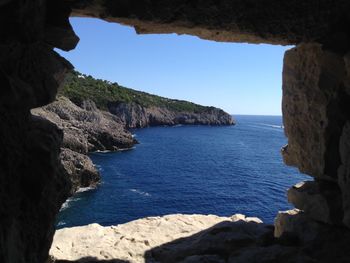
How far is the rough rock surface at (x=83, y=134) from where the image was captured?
2376 inches

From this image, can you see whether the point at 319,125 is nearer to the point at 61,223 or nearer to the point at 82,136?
the point at 61,223

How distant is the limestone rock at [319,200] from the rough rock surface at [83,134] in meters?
47.4

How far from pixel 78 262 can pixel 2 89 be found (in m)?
7.08

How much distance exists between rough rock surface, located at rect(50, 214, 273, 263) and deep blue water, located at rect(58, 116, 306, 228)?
96.3ft

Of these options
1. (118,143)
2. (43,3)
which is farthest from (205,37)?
(118,143)

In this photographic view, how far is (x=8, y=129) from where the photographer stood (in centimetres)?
786

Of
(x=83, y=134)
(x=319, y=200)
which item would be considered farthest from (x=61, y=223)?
(x=83, y=134)

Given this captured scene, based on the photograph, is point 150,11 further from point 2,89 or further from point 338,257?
point 338,257

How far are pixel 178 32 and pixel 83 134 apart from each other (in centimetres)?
7854

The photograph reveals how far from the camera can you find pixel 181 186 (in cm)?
6275

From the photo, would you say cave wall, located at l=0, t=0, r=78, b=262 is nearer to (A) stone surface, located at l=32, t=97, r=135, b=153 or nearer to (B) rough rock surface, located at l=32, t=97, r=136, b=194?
(B) rough rock surface, located at l=32, t=97, r=136, b=194

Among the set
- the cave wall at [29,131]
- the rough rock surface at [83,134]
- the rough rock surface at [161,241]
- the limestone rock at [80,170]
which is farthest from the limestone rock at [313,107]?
the limestone rock at [80,170]

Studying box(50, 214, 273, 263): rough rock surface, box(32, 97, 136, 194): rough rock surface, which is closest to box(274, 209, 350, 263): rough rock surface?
box(50, 214, 273, 263): rough rock surface

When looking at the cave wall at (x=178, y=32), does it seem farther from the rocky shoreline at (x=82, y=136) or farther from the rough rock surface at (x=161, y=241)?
the rocky shoreline at (x=82, y=136)
